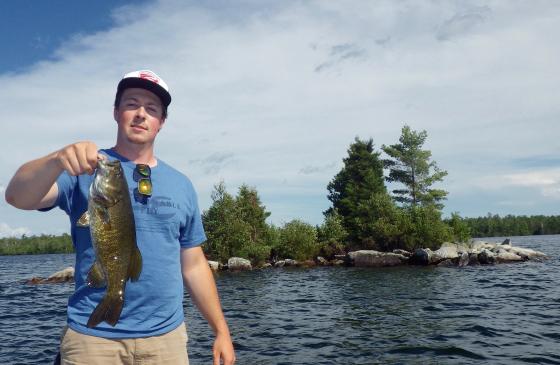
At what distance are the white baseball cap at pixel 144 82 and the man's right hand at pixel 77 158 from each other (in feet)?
3.13

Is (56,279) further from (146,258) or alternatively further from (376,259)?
(146,258)

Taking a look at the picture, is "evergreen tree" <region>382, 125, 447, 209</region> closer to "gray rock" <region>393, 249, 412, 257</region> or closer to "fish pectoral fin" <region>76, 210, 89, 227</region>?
"gray rock" <region>393, 249, 412, 257</region>

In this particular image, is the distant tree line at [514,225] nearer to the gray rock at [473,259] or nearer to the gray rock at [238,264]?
the gray rock at [473,259]

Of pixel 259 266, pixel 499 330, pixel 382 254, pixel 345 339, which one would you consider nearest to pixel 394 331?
pixel 345 339

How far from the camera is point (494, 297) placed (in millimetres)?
24109

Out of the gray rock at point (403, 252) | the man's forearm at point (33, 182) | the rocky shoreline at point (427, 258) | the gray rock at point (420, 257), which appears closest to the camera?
the man's forearm at point (33, 182)

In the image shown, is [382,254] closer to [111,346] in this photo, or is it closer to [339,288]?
[339,288]

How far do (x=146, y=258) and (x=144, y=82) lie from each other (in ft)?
4.81

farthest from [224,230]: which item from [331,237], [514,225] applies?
[514,225]

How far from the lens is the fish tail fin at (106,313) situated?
11.5 ft

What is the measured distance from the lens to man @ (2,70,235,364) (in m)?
3.63

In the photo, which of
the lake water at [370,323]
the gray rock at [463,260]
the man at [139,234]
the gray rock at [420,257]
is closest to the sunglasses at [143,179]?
the man at [139,234]

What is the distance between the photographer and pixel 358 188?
6550 centimetres

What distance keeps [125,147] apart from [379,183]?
209 feet
